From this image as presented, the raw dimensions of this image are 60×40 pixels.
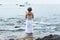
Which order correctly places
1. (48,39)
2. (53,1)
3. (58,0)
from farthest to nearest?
(53,1), (58,0), (48,39)

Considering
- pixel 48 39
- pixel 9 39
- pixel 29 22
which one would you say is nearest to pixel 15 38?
pixel 9 39

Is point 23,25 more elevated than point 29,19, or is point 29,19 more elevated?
point 29,19

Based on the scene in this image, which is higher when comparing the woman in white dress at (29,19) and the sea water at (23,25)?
the woman in white dress at (29,19)

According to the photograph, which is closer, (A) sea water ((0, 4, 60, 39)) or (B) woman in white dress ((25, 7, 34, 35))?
(B) woman in white dress ((25, 7, 34, 35))

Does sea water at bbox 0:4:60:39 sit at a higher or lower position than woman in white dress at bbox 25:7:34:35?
lower

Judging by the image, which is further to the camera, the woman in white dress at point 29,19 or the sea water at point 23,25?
the sea water at point 23,25

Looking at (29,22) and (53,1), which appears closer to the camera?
(29,22)

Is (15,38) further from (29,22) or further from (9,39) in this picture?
(29,22)

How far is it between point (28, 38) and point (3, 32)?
17.2ft

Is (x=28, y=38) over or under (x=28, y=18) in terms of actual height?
under

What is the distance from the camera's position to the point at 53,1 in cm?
7319

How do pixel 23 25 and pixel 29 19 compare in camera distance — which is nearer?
pixel 29 19

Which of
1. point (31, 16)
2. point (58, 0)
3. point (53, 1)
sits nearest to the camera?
point (31, 16)

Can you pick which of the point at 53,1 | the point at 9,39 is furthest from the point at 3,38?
the point at 53,1
